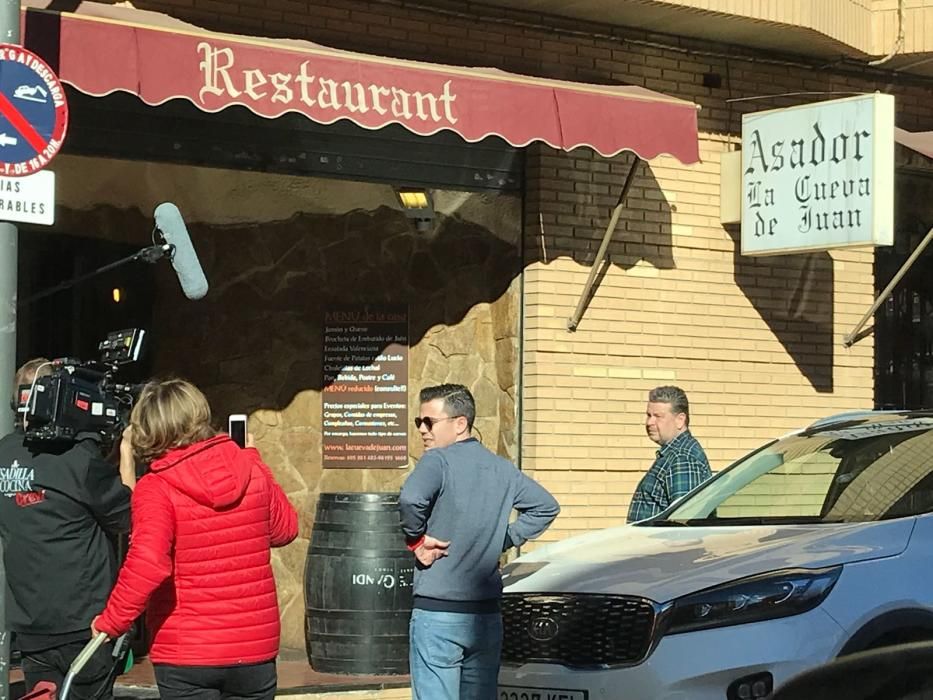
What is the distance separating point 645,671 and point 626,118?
4671mm

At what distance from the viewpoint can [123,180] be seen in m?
11.0

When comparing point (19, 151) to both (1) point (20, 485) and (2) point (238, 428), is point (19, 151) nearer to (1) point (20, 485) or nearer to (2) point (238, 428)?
(1) point (20, 485)

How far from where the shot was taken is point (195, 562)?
5.79 metres

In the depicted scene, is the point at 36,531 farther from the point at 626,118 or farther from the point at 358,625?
the point at 626,118

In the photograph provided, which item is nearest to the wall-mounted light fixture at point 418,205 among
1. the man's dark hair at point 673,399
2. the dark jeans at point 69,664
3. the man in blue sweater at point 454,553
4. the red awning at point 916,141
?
the man's dark hair at point 673,399

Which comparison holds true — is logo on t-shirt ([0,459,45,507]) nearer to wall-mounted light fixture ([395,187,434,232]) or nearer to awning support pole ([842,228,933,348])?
wall-mounted light fixture ([395,187,434,232])

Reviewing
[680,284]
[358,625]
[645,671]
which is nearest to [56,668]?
[645,671]

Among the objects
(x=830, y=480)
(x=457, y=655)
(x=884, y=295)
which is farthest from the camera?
(x=884, y=295)

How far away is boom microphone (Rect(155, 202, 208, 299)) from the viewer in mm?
7754

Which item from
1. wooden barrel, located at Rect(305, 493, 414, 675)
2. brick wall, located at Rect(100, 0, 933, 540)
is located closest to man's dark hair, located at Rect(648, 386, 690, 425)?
wooden barrel, located at Rect(305, 493, 414, 675)

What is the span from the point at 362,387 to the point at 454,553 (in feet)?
16.1

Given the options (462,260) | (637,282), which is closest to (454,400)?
(462,260)

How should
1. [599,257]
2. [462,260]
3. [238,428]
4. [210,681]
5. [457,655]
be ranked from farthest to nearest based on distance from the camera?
[462,260] → [599,257] → [238,428] → [457,655] → [210,681]

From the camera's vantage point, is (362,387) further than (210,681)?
Yes
